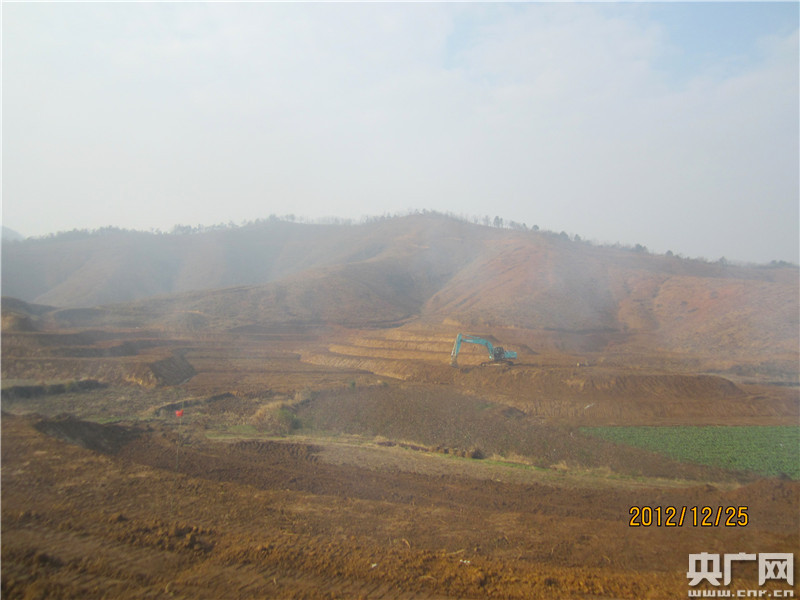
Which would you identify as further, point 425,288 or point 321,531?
point 425,288

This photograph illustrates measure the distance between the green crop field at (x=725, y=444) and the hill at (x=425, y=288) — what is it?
22609mm

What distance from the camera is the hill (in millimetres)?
50688

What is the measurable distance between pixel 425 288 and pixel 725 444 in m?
65.5

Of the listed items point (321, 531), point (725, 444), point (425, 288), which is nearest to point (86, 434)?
point (321, 531)

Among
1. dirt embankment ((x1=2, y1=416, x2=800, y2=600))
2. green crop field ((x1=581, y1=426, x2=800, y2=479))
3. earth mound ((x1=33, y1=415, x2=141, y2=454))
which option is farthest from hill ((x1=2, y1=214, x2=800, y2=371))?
dirt embankment ((x1=2, y1=416, x2=800, y2=600))

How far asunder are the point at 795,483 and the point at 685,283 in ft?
205

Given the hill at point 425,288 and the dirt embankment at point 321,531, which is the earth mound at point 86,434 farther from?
the hill at point 425,288

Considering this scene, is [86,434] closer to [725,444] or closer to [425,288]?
[725,444]

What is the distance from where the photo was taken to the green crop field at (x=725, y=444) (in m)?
16.8

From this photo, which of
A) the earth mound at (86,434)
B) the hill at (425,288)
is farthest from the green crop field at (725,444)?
the hill at (425,288)

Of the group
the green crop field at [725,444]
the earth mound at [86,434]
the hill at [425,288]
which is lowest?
the green crop field at [725,444]

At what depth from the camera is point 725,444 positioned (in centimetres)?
1917

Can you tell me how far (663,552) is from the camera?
8.45 meters

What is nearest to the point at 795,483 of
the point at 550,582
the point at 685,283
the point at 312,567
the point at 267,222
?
the point at 550,582
